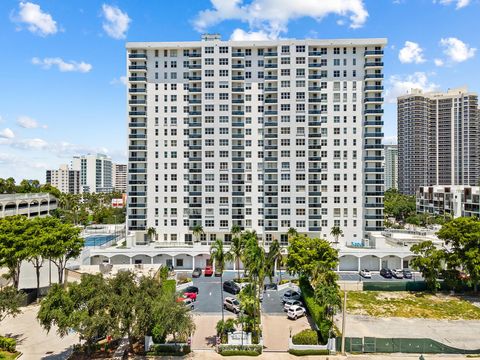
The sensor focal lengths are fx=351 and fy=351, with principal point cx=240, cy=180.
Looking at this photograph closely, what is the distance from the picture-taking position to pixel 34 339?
36.8m

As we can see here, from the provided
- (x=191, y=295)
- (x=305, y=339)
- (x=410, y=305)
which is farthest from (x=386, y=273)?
(x=191, y=295)

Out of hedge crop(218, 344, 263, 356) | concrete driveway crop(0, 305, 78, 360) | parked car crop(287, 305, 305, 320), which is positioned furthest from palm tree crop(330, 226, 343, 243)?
concrete driveway crop(0, 305, 78, 360)

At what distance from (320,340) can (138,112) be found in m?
57.6

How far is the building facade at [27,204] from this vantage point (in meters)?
89.7

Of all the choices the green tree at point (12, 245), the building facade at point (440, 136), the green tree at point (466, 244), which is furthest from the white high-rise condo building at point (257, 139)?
the building facade at point (440, 136)

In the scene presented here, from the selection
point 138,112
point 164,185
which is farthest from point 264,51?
point 164,185

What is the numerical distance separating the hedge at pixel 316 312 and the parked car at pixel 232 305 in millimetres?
8644

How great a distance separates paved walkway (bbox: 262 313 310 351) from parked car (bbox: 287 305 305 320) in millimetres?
452

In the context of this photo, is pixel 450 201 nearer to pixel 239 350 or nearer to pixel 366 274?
pixel 366 274

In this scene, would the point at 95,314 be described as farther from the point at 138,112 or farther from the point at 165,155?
the point at 138,112

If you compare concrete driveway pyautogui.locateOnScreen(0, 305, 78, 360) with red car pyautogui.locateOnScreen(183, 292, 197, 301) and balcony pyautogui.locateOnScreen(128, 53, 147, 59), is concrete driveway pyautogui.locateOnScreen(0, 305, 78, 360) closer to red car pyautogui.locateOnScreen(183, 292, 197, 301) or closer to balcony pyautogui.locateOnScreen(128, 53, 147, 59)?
red car pyautogui.locateOnScreen(183, 292, 197, 301)

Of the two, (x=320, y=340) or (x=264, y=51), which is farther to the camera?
(x=264, y=51)

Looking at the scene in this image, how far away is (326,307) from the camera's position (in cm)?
3622

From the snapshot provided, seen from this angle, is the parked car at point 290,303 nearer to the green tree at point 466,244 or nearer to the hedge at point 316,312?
the hedge at point 316,312
